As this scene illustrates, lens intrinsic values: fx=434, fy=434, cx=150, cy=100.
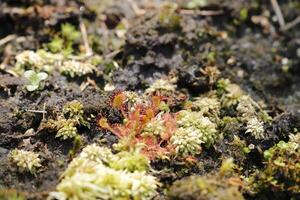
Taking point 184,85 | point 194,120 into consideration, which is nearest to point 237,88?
point 184,85

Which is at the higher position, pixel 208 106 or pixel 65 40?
pixel 65 40

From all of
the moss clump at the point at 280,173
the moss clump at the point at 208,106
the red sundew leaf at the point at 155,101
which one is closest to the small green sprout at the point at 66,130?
the red sundew leaf at the point at 155,101

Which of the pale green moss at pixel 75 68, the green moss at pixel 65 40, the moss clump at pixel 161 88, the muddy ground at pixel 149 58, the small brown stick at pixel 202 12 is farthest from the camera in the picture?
the small brown stick at pixel 202 12

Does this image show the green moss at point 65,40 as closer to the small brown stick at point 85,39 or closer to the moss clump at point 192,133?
the small brown stick at point 85,39

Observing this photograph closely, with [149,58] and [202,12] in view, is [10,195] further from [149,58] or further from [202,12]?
[202,12]

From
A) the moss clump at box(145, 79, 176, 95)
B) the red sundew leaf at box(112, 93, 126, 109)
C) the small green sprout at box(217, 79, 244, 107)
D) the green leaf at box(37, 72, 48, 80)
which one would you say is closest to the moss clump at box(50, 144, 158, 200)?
the red sundew leaf at box(112, 93, 126, 109)

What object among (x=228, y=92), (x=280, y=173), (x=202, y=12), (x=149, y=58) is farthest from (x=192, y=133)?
(x=202, y=12)
